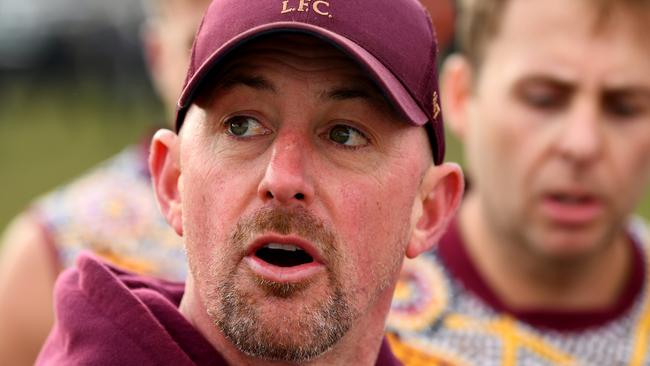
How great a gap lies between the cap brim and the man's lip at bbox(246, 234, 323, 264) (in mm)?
291

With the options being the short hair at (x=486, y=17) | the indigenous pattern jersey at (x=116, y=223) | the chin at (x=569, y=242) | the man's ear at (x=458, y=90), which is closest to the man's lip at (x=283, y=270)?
the chin at (x=569, y=242)

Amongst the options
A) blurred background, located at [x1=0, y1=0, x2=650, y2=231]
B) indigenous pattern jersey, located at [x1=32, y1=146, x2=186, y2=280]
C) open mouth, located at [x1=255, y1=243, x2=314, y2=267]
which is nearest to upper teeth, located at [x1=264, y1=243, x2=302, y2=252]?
open mouth, located at [x1=255, y1=243, x2=314, y2=267]

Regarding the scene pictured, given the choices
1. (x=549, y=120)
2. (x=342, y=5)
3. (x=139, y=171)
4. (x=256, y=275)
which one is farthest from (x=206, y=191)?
(x=139, y=171)

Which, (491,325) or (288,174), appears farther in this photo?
(491,325)

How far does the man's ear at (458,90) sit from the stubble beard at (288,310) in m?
2.10

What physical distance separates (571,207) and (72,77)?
18344 mm

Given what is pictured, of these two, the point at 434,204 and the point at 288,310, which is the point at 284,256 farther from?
the point at 434,204

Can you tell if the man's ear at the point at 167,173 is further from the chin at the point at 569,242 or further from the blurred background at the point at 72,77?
the blurred background at the point at 72,77

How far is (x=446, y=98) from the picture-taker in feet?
14.9

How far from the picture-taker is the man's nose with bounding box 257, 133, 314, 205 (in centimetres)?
232

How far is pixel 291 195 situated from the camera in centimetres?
233

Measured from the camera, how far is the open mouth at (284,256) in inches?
94.1

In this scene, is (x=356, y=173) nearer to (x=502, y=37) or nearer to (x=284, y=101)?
(x=284, y=101)

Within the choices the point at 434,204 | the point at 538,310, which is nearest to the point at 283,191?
the point at 434,204
